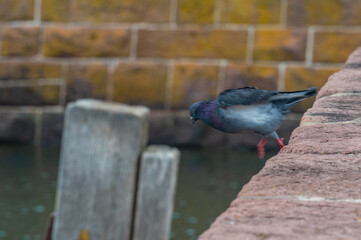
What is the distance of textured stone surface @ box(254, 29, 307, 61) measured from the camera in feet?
20.8

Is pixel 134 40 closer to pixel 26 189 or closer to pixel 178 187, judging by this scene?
pixel 178 187

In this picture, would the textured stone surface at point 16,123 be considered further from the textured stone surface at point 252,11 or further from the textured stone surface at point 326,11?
the textured stone surface at point 326,11

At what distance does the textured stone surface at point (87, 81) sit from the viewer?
6609mm

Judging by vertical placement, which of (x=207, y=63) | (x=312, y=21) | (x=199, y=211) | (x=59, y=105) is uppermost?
(x=312, y=21)

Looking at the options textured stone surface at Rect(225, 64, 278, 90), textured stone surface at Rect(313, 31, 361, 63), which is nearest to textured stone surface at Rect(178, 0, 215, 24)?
textured stone surface at Rect(225, 64, 278, 90)

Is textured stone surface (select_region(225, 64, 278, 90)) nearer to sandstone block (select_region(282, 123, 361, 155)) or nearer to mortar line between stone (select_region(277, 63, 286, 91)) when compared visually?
mortar line between stone (select_region(277, 63, 286, 91))

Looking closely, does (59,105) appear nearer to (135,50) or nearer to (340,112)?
(135,50)

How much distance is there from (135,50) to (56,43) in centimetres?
72

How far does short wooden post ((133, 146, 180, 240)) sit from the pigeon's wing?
116cm

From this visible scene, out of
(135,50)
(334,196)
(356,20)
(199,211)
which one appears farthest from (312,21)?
(334,196)

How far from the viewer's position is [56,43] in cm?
666

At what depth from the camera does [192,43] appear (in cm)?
649

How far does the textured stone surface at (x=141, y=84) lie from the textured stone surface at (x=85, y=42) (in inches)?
6.7

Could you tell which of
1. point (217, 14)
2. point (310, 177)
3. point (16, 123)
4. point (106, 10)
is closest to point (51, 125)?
point (16, 123)
